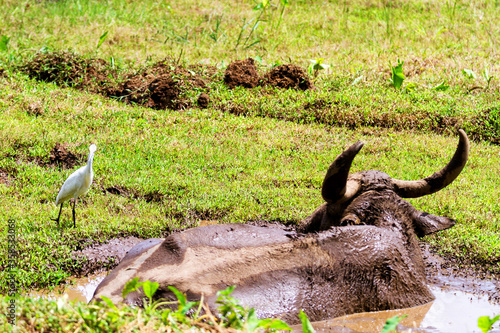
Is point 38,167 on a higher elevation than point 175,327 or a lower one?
lower

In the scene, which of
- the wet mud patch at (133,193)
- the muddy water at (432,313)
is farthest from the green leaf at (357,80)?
the muddy water at (432,313)

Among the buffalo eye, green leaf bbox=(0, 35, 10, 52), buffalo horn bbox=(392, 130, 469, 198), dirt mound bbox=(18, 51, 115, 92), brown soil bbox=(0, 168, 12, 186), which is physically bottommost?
brown soil bbox=(0, 168, 12, 186)

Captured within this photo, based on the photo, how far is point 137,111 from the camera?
9375mm

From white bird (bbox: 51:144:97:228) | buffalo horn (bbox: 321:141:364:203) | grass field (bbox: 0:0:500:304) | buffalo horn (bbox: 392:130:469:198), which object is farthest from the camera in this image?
grass field (bbox: 0:0:500:304)

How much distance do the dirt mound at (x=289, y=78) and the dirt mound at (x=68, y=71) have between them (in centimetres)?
285

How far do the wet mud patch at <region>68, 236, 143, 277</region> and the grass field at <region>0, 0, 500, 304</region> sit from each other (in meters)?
0.08

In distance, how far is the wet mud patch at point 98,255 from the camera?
5172 millimetres

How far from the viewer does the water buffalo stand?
3699mm

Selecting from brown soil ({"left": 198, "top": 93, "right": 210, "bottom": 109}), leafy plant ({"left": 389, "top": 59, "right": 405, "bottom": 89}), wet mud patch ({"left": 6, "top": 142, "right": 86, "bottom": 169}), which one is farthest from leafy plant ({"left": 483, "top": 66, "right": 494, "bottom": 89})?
wet mud patch ({"left": 6, "top": 142, "right": 86, "bottom": 169})

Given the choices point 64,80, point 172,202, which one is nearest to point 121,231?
point 172,202

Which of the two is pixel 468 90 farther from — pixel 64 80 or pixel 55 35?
pixel 55 35

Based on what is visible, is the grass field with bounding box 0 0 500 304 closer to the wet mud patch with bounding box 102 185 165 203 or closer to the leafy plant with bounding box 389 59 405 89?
the wet mud patch with bounding box 102 185 165 203

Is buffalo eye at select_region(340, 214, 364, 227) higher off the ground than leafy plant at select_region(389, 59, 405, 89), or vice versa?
buffalo eye at select_region(340, 214, 364, 227)

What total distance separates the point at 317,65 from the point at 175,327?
8.95 metres
